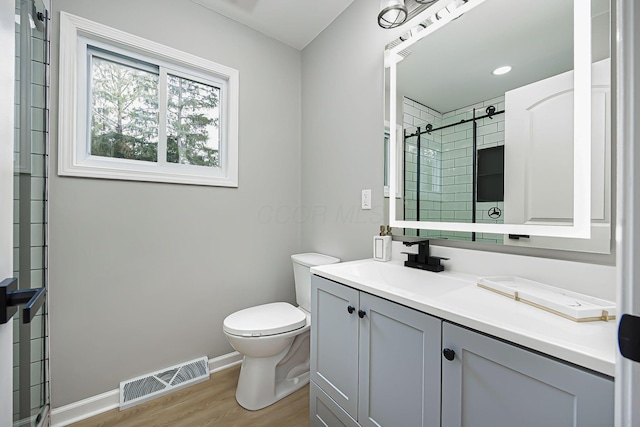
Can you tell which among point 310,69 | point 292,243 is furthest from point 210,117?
point 292,243

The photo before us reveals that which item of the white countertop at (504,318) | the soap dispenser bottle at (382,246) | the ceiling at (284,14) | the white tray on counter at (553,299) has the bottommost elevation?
the white countertop at (504,318)

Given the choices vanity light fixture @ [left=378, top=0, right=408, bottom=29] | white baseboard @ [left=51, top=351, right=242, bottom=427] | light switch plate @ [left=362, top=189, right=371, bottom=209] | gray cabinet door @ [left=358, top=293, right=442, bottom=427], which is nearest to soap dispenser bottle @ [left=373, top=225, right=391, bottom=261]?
light switch plate @ [left=362, top=189, right=371, bottom=209]

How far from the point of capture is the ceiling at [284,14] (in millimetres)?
1776

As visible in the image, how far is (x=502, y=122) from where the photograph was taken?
1079 mm

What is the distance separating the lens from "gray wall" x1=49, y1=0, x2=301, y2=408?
142 cm

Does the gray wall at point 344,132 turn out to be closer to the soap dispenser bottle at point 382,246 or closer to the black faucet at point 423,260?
the soap dispenser bottle at point 382,246

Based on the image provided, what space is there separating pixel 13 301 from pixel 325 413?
1216 mm

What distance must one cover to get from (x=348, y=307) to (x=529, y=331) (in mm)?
608

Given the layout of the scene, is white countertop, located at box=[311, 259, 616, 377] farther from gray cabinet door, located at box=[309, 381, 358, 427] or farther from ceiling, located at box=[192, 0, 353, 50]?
ceiling, located at box=[192, 0, 353, 50]

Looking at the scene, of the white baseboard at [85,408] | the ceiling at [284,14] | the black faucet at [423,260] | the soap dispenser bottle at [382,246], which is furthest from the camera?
the ceiling at [284,14]

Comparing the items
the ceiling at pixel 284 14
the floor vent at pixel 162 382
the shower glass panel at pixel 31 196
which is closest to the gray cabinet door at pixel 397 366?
the shower glass panel at pixel 31 196

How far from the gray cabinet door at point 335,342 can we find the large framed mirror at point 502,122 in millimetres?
581

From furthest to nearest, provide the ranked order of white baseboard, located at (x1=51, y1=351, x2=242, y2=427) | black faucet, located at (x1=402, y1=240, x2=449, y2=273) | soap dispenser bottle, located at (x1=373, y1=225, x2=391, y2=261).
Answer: soap dispenser bottle, located at (x1=373, y1=225, x2=391, y2=261) → white baseboard, located at (x1=51, y1=351, x2=242, y2=427) → black faucet, located at (x1=402, y1=240, x2=449, y2=273)

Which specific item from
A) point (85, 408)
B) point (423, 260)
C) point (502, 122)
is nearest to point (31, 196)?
point (85, 408)
